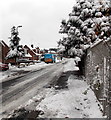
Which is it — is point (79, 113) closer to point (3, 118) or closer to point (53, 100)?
point (53, 100)

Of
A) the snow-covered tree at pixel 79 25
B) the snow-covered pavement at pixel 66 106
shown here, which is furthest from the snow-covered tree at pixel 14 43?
the snow-covered pavement at pixel 66 106

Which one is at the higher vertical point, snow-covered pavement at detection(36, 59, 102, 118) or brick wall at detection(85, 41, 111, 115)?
brick wall at detection(85, 41, 111, 115)

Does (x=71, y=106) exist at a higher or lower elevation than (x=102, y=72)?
lower

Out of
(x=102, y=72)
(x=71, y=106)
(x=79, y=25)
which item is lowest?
(x=71, y=106)

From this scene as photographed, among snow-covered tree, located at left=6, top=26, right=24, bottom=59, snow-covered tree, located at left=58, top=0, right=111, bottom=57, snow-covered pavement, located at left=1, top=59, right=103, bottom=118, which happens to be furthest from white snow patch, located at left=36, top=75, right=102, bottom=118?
snow-covered tree, located at left=6, top=26, right=24, bottom=59

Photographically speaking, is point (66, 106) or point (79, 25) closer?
point (66, 106)

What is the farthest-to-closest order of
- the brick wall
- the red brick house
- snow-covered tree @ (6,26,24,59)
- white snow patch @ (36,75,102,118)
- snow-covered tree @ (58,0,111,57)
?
the red brick house → snow-covered tree @ (6,26,24,59) → snow-covered tree @ (58,0,111,57) → white snow patch @ (36,75,102,118) → the brick wall

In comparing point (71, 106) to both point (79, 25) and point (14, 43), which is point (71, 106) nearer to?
point (79, 25)

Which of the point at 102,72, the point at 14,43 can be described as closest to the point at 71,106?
the point at 102,72

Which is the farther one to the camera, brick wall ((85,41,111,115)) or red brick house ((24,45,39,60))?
red brick house ((24,45,39,60))

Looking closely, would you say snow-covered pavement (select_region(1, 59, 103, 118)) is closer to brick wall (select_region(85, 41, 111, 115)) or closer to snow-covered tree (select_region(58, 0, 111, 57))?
brick wall (select_region(85, 41, 111, 115))

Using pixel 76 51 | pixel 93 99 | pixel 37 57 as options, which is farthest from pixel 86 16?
pixel 37 57

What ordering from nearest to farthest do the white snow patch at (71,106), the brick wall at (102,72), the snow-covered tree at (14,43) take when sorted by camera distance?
the brick wall at (102,72)
the white snow patch at (71,106)
the snow-covered tree at (14,43)

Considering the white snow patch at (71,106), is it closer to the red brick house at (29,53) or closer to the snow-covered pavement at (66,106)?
the snow-covered pavement at (66,106)
